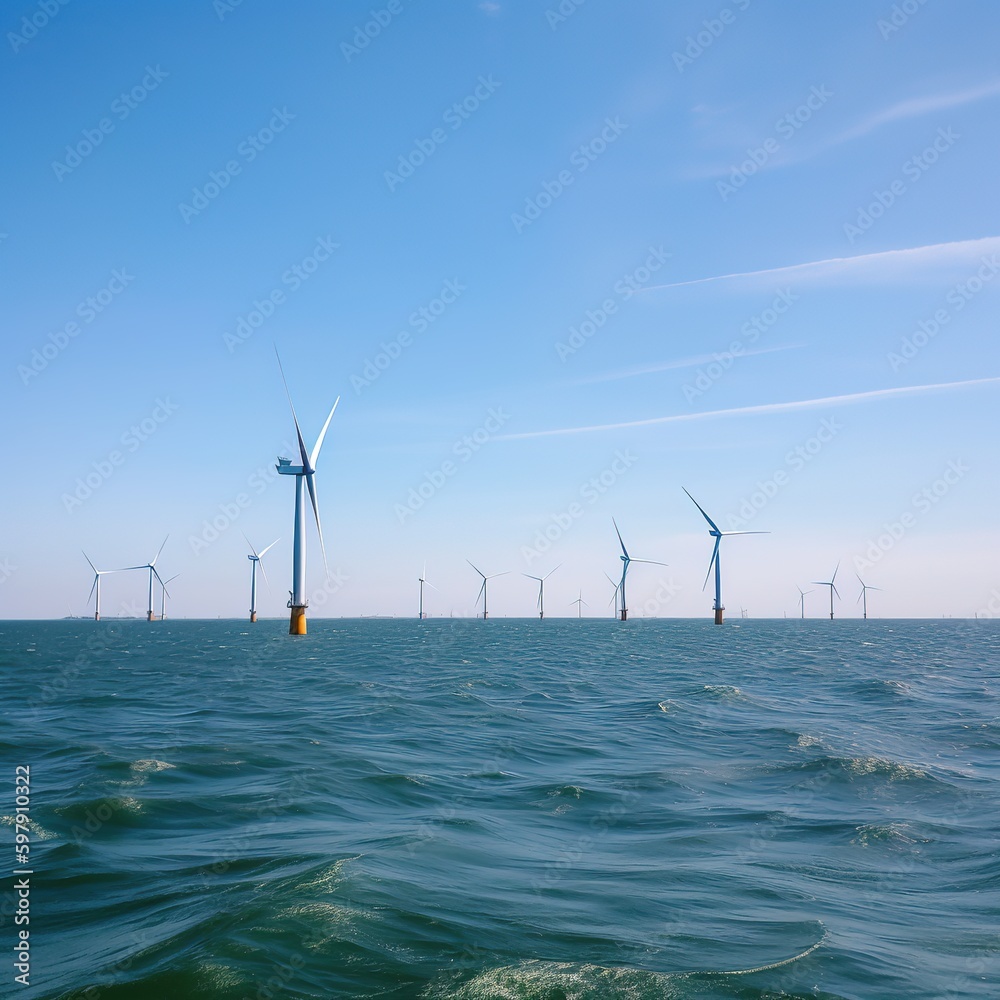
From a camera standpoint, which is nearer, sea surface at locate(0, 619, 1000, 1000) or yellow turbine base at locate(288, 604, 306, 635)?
sea surface at locate(0, 619, 1000, 1000)

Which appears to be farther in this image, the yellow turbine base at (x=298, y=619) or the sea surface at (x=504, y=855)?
the yellow turbine base at (x=298, y=619)

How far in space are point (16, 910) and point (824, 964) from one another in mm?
11781

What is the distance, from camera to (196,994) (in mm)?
9664

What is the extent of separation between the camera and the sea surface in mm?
10516

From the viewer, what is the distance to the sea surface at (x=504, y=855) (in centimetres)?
1052

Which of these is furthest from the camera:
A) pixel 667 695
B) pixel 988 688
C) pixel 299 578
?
pixel 299 578

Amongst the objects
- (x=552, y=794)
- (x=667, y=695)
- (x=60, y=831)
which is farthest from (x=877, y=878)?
(x=667, y=695)

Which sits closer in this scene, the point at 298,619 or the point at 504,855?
the point at 504,855

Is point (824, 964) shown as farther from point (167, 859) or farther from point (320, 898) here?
point (167, 859)

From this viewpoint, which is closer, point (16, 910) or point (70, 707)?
point (16, 910)

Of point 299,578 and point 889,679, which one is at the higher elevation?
point 299,578

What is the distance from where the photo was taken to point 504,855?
15695 mm

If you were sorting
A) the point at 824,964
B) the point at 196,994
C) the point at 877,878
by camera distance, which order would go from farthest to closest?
the point at 877,878 → the point at 824,964 → the point at 196,994

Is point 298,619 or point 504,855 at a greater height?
point 504,855
